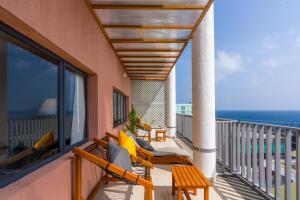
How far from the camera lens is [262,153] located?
11.8 ft

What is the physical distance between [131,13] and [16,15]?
2.37 metres

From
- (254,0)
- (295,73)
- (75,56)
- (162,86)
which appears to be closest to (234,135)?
(75,56)

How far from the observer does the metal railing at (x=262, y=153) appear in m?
2.94

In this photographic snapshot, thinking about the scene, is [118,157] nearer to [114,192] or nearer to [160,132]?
[114,192]

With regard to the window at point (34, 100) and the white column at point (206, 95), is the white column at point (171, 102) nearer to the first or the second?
the white column at point (206, 95)

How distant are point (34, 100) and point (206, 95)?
2.64 m

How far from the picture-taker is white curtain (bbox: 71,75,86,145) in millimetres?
3424

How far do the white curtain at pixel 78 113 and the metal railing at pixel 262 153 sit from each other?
2.63 metres

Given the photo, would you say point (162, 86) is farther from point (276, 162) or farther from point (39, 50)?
point (39, 50)

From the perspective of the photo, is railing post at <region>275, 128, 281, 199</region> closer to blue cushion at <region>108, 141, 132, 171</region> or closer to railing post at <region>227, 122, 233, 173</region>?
railing post at <region>227, 122, 233, 173</region>

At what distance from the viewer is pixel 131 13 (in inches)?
148

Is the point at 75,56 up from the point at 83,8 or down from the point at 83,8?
down

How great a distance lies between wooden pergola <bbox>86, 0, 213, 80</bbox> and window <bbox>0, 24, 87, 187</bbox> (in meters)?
1.13

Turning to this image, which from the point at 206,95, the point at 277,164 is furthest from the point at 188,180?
the point at 206,95
